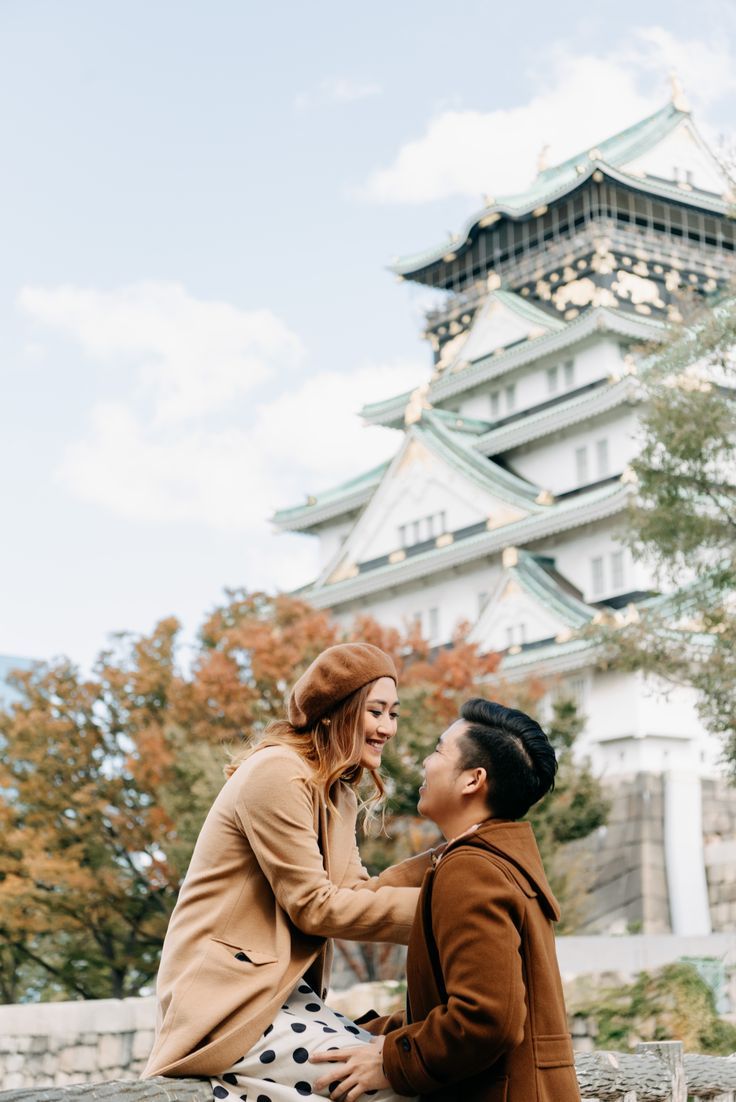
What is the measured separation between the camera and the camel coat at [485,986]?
3.04 metres

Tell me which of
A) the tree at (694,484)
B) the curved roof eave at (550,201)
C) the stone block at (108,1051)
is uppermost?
the curved roof eave at (550,201)

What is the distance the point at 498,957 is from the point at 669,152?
1435 inches

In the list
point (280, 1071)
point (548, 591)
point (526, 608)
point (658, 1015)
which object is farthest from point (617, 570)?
point (280, 1071)

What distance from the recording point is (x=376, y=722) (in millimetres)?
3648

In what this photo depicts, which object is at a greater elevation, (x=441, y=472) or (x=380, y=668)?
(x=441, y=472)

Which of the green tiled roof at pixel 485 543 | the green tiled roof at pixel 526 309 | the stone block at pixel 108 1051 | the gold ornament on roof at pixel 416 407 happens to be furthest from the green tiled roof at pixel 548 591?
the stone block at pixel 108 1051

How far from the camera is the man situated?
3.05m

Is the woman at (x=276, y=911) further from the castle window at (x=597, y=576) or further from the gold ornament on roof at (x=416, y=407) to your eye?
the gold ornament on roof at (x=416, y=407)

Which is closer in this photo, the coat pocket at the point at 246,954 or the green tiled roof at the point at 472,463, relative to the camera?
the coat pocket at the point at 246,954

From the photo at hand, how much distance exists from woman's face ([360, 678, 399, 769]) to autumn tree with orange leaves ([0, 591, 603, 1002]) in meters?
15.4

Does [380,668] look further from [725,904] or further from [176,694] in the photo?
[725,904]

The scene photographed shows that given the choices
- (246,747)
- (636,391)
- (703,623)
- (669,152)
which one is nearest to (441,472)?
(636,391)

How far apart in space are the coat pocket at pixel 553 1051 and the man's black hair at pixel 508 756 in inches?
18.9

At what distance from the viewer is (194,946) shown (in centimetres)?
331
